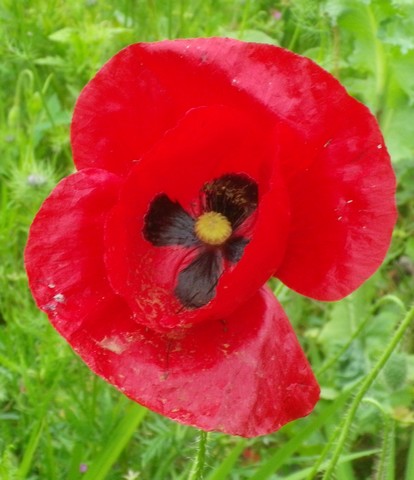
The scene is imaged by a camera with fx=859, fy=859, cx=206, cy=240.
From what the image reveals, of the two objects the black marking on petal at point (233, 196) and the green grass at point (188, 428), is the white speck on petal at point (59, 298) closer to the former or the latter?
the black marking on petal at point (233, 196)

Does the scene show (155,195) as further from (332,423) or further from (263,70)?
(332,423)

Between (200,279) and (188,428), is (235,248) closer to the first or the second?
(200,279)

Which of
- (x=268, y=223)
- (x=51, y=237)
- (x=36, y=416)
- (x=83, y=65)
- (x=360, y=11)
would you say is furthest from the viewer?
(x=83, y=65)

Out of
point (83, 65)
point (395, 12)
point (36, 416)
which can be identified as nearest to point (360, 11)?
point (395, 12)

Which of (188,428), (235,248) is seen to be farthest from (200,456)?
(188,428)

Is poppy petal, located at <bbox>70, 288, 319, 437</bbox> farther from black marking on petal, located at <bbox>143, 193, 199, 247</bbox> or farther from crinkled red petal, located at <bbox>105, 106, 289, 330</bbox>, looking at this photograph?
black marking on petal, located at <bbox>143, 193, 199, 247</bbox>

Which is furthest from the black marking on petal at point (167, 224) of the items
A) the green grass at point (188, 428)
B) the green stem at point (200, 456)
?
the green grass at point (188, 428)
